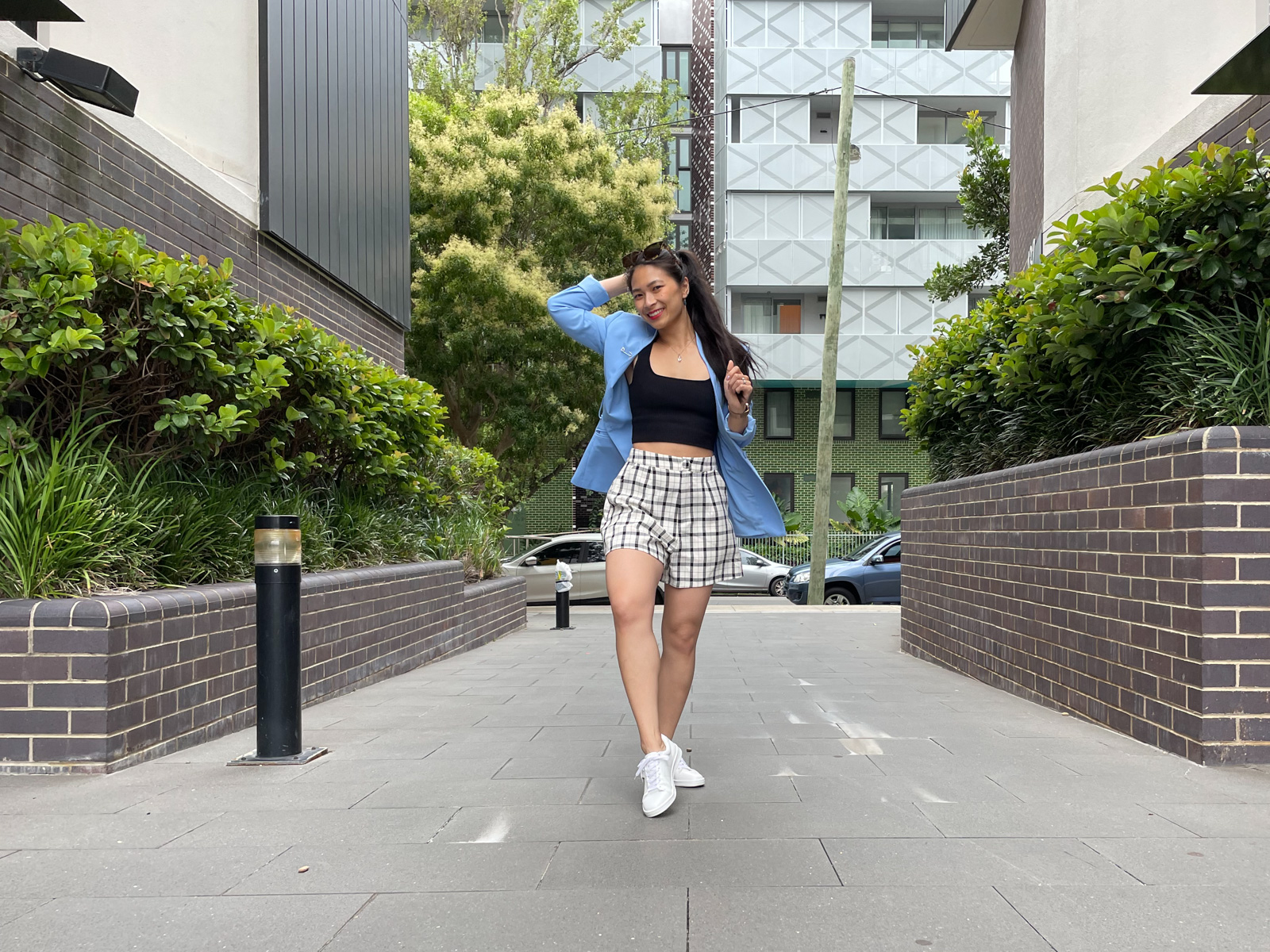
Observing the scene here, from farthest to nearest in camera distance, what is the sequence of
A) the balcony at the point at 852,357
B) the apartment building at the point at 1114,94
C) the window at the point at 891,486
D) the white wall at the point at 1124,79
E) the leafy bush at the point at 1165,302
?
the window at the point at 891,486 < the balcony at the point at 852,357 < the white wall at the point at 1124,79 < the apartment building at the point at 1114,94 < the leafy bush at the point at 1165,302

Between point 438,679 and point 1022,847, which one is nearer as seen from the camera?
point 1022,847

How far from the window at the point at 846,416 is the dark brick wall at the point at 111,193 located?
23535 mm

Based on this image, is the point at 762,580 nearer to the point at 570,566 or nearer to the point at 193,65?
the point at 570,566

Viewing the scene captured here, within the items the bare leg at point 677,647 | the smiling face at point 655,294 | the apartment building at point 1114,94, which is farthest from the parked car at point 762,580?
the smiling face at point 655,294

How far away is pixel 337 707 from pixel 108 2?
4.95 metres

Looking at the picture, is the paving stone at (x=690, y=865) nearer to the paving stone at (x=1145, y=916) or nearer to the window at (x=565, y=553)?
the paving stone at (x=1145, y=916)

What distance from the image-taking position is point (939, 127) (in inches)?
1275

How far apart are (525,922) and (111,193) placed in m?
5.58

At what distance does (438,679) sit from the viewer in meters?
8.05

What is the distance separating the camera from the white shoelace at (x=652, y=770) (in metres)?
3.71

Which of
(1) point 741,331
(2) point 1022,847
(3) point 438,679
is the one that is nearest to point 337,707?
(3) point 438,679

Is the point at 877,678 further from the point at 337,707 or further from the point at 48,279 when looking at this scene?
the point at 48,279

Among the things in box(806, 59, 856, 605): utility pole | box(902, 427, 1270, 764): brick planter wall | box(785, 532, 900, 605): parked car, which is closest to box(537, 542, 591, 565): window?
box(785, 532, 900, 605): parked car

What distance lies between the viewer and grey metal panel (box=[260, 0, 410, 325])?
9109 mm
